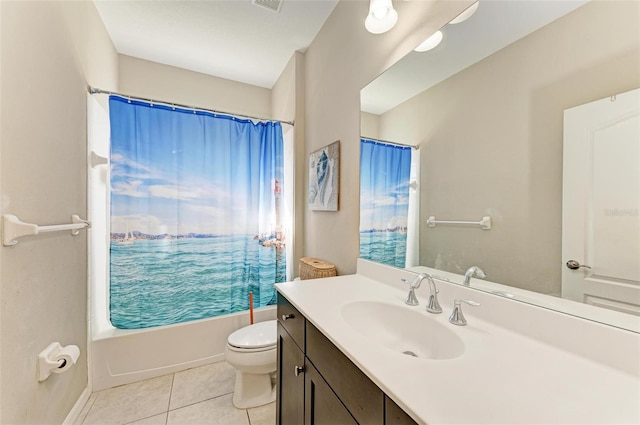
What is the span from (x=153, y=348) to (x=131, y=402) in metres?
0.32

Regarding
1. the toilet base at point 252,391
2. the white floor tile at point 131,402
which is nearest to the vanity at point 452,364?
the toilet base at point 252,391

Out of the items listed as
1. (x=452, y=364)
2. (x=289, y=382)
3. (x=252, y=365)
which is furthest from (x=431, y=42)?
(x=252, y=365)

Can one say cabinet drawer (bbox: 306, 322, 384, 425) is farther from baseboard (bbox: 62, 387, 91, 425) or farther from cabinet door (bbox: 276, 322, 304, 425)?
baseboard (bbox: 62, 387, 91, 425)

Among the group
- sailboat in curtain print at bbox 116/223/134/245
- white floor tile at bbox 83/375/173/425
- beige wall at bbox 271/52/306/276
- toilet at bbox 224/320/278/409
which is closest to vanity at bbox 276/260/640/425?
toilet at bbox 224/320/278/409

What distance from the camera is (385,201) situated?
1.45 meters

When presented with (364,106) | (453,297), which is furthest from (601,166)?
(364,106)

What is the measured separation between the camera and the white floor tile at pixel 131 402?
57.7 inches

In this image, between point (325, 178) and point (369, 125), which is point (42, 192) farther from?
point (369, 125)

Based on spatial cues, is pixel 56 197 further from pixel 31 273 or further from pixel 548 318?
pixel 548 318

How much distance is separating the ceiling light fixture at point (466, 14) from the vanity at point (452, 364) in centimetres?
103

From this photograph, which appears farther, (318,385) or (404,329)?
(404,329)

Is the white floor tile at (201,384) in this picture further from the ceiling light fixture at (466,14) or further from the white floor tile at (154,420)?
the ceiling light fixture at (466,14)

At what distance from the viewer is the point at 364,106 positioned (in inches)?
59.3

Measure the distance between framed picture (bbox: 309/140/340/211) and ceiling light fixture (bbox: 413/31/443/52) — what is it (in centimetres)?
73
